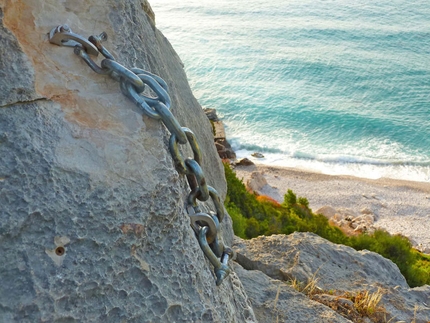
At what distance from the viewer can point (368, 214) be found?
19.0 metres

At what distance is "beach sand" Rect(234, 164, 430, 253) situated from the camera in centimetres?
1853

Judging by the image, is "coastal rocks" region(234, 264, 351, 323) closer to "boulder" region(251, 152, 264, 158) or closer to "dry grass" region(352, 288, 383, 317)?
"dry grass" region(352, 288, 383, 317)

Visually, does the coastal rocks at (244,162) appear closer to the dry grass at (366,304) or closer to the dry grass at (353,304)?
the dry grass at (353,304)

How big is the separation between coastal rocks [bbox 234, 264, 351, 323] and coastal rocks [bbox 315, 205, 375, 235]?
43.9 feet

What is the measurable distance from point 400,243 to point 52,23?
8937mm

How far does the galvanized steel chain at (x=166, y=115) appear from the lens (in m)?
1.77

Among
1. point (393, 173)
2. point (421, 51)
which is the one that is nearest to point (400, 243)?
point (393, 173)

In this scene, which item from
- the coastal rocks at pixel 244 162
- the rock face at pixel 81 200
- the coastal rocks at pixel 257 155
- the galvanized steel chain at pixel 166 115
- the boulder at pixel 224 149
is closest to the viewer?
the rock face at pixel 81 200

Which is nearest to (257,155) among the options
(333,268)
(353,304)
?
(333,268)

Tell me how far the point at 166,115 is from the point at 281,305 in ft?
6.46

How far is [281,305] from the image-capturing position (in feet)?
10.6

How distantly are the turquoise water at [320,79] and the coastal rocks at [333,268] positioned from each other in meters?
19.9

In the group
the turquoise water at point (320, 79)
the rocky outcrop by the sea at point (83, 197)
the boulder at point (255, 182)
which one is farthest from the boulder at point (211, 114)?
the rocky outcrop by the sea at point (83, 197)

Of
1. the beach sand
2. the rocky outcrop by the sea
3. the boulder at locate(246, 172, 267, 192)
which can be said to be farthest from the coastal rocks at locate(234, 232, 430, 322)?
A: the boulder at locate(246, 172, 267, 192)
